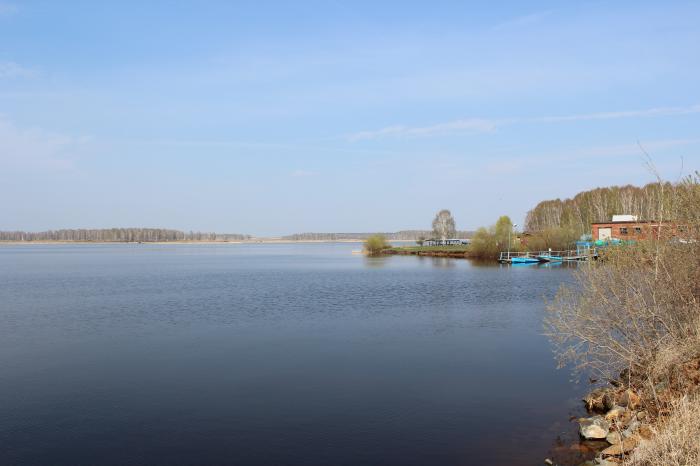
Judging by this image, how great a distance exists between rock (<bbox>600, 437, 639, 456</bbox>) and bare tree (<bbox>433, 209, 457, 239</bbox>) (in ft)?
450

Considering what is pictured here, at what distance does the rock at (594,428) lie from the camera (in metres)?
12.9

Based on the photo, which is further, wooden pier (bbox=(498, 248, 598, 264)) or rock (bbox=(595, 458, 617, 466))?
wooden pier (bbox=(498, 248, 598, 264))

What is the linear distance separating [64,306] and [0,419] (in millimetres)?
22552

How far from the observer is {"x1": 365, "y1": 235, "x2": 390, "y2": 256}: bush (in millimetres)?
124250

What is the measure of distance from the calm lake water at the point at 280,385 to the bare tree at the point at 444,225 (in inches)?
4555

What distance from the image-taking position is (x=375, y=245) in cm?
12456

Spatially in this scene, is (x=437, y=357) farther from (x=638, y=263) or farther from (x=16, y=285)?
(x=16, y=285)

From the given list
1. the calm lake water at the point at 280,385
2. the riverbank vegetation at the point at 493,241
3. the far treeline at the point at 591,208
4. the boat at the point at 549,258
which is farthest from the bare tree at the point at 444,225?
the calm lake water at the point at 280,385

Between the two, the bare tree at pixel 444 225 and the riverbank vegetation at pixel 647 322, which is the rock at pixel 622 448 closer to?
the riverbank vegetation at pixel 647 322

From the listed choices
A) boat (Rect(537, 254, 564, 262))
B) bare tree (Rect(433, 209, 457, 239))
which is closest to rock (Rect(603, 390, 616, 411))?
boat (Rect(537, 254, 564, 262))

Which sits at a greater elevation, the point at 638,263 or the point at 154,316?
the point at 638,263

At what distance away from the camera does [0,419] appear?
46.2ft

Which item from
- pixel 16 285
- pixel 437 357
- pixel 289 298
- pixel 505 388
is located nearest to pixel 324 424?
pixel 505 388

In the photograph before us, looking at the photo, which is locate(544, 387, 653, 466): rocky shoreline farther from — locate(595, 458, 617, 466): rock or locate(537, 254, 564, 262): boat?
locate(537, 254, 564, 262): boat
